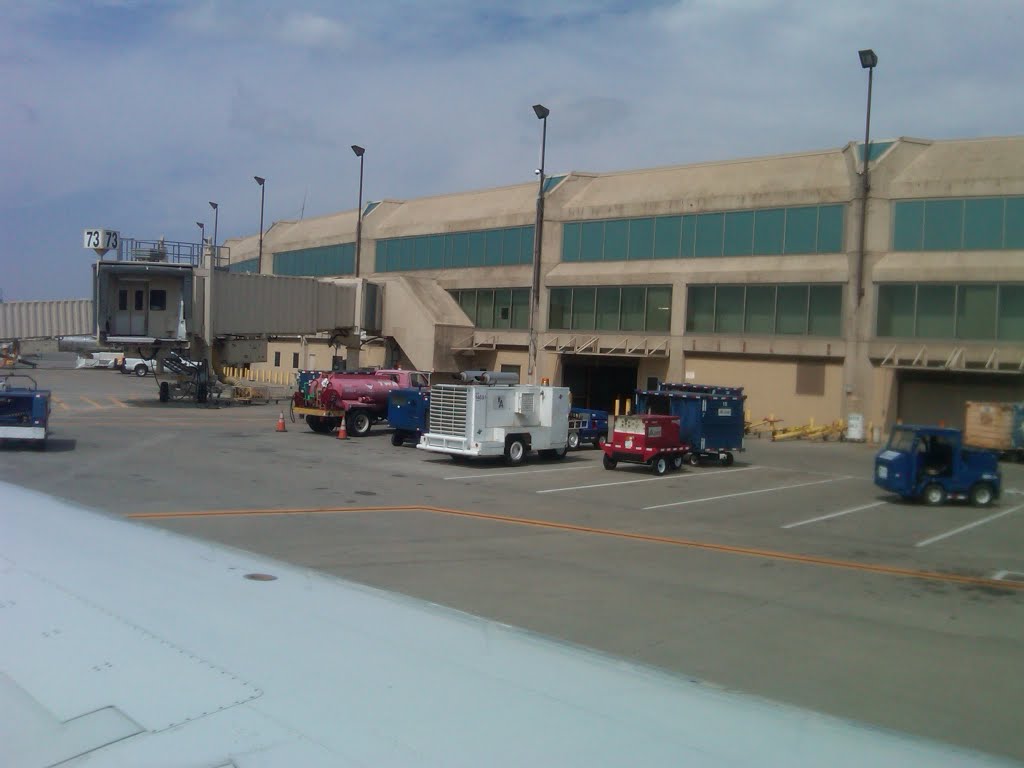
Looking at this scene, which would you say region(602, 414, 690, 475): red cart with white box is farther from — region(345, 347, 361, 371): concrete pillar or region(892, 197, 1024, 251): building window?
region(345, 347, 361, 371): concrete pillar

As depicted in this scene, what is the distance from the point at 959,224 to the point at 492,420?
72.3 ft

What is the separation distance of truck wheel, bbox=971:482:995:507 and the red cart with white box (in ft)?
24.5

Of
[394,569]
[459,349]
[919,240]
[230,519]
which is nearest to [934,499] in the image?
[394,569]

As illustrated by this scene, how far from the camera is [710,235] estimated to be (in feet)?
130

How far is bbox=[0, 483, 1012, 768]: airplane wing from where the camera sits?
2613mm

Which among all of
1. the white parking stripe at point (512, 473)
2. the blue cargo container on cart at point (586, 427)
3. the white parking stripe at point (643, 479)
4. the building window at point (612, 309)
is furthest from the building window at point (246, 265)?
the white parking stripe at point (643, 479)

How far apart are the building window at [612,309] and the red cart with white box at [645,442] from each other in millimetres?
17256

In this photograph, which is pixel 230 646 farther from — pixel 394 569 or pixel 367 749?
pixel 394 569

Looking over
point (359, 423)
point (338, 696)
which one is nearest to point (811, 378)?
point (359, 423)

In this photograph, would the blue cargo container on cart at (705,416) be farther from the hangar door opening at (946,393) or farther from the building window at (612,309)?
the building window at (612,309)

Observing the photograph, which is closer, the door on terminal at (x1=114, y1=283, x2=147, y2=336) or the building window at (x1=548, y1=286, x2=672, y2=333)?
the door on terminal at (x1=114, y1=283, x2=147, y2=336)

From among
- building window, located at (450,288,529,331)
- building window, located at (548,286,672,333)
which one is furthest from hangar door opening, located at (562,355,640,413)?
building window, located at (450,288,529,331)

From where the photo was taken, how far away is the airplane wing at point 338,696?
2.61 metres

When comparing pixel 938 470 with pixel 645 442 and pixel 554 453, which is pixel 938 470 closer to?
pixel 645 442
